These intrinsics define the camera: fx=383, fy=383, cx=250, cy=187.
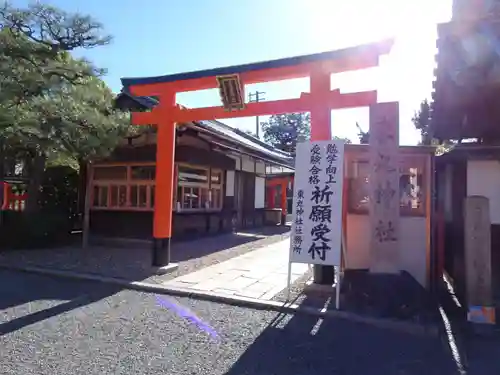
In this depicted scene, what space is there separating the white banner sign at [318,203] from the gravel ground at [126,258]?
258cm

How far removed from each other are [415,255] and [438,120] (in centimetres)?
203

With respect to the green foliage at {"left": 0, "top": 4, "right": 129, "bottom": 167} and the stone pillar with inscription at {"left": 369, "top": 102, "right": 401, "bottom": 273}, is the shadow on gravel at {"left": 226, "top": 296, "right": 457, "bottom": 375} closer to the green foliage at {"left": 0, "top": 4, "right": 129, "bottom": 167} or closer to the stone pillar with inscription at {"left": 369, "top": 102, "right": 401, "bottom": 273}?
the stone pillar with inscription at {"left": 369, "top": 102, "right": 401, "bottom": 273}

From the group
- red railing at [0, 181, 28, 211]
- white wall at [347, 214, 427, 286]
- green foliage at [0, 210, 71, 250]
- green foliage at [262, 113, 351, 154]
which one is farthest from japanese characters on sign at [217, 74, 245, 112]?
green foliage at [262, 113, 351, 154]

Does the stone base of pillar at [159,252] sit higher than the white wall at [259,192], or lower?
lower

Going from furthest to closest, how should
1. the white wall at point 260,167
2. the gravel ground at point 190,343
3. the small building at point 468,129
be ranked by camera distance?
the white wall at point 260,167
the small building at point 468,129
the gravel ground at point 190,343

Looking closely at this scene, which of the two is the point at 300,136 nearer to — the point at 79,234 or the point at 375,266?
the point at 79,234

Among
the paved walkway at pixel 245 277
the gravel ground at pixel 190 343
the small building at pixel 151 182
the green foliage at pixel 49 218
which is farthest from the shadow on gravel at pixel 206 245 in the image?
the gravel ground at pixel 190 343

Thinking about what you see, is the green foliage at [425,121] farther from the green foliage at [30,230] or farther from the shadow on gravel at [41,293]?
the green foliage at [30,230]

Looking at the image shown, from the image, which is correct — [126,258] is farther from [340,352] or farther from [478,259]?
[478,259]

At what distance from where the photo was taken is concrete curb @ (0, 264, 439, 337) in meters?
4.16

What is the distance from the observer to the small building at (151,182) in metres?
10.5

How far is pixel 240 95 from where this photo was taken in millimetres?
6105

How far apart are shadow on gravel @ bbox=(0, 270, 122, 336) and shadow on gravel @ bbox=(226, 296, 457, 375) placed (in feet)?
8.19

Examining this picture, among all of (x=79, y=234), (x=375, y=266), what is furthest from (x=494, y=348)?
(x=79, y=234)
